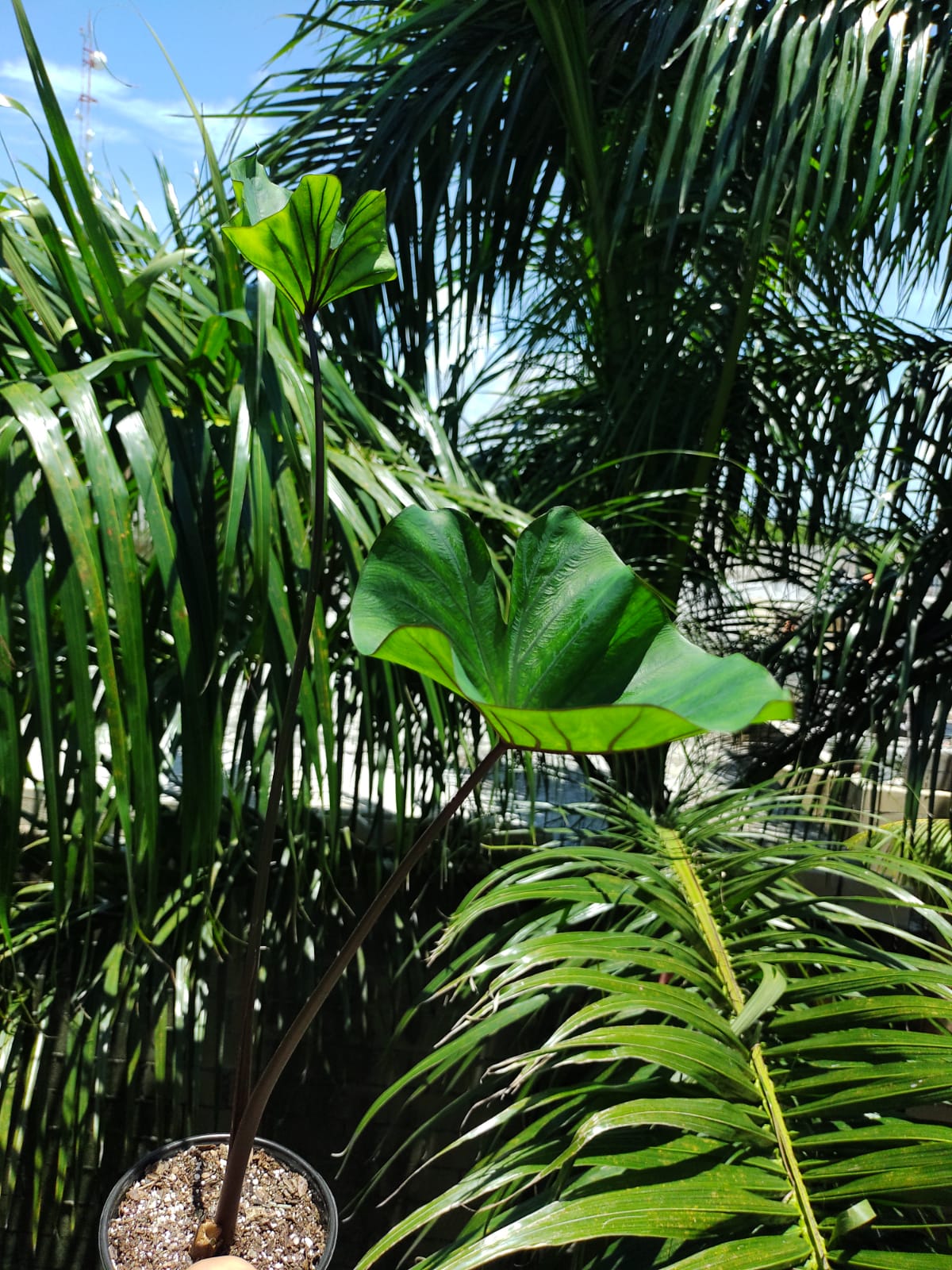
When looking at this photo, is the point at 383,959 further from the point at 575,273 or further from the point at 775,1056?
the point at 575,273

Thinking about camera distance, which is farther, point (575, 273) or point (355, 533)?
point (575, 273)

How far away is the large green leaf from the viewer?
320mm

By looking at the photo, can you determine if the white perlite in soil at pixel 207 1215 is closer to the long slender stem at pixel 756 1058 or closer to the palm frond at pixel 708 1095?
the palm frond at pixel 708 1095

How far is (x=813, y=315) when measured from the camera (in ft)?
4.47

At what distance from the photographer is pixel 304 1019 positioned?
0.47 metres

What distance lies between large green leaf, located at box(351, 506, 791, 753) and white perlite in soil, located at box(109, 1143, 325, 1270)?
→ 15.1 inches

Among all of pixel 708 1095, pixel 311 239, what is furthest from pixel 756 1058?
pixel 311 239

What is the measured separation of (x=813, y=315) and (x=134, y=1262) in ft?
4.40

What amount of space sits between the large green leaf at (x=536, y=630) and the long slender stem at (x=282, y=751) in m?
0.06

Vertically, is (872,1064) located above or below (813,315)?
below

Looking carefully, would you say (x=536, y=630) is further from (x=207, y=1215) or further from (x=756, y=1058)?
(x=207, y=1215)

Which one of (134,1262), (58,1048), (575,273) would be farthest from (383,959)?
(575,273)

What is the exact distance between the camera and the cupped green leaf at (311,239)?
407 millimetres

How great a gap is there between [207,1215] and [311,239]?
56 centimetres
